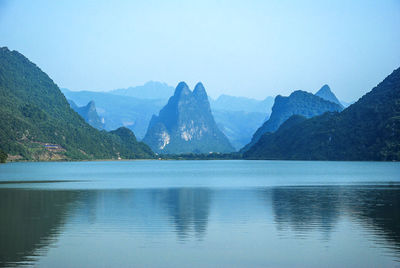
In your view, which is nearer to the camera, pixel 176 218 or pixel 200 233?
pixel 200 233

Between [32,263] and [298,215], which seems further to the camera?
[298,215]

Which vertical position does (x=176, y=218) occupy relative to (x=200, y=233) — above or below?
above

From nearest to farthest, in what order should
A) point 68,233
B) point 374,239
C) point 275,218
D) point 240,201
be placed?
point 374,239, point 68,233, point 275,218, point 240,201

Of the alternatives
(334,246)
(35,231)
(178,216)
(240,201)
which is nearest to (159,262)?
(334,246)

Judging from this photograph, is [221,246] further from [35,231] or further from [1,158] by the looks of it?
[1,158]

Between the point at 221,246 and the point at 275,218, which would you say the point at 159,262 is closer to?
the point at 221,246

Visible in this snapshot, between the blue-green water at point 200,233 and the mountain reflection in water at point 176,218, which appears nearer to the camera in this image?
the blue-green water at point 200,233

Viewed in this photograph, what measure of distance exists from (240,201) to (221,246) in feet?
87.1

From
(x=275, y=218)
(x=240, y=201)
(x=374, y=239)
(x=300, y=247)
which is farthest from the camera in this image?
(x=240, y=201)

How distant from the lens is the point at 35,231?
32344 mm

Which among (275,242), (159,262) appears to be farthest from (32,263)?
(275,242)

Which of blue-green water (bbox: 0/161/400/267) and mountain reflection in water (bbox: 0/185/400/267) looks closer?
blue-green water (bbox: 0/161/400/267)

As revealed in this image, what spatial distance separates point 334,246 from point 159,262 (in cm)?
950

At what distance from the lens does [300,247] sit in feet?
89.8
